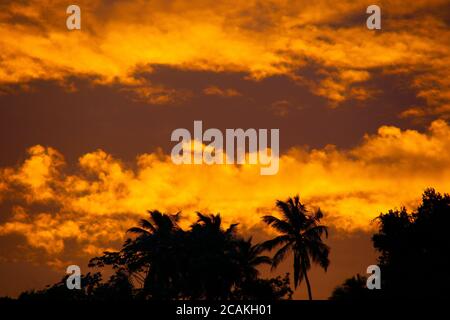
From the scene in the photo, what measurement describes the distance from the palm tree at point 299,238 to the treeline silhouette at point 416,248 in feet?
16.9

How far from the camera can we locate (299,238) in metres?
45.4

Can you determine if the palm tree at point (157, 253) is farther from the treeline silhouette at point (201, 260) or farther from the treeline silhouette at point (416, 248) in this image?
the treeline silhouette at point (416, 248)

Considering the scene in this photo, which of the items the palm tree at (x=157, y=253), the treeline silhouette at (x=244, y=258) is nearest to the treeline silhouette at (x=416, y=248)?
the treeline silhouette at (x=244, y=258)

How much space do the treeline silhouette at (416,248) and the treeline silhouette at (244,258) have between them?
0.21 feet

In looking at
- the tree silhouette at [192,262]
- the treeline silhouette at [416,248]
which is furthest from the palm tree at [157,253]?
the treeline silhouette at [416,248]

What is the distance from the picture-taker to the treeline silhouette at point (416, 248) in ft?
124

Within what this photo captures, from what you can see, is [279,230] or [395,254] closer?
[395,254]

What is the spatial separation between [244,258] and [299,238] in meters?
5.21

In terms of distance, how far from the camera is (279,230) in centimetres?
4575

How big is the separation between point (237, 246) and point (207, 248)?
291cm

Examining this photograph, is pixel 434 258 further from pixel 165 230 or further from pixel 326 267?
pixel 165 230
